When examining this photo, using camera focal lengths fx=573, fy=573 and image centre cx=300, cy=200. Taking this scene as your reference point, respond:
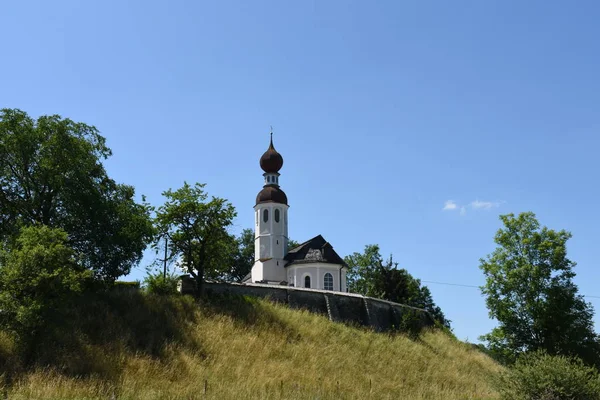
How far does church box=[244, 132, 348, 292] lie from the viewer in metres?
46.5

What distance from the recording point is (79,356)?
19297 millimetres

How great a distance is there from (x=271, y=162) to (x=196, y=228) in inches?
881

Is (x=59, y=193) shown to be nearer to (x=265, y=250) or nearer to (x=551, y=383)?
(x=551, y=383)

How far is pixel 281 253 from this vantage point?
49.2 meters

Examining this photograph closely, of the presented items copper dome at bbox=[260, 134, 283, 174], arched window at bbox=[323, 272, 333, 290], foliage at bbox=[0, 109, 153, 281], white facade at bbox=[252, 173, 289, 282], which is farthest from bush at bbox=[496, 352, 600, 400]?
copper dome at bbox=[260, 134, 283, 174]

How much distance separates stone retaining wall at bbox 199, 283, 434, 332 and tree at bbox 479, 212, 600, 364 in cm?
557

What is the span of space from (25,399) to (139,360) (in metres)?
5.62

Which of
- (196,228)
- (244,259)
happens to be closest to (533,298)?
(196,228)

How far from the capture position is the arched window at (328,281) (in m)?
46.1

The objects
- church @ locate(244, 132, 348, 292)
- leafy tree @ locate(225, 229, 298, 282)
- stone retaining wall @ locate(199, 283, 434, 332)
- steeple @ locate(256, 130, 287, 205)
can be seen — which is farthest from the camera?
leafy tree @ locate(225, 229, 298, 282)

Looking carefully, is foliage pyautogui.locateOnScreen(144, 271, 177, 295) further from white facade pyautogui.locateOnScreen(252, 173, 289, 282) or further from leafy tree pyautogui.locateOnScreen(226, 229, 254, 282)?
leafy tree pyautogui.locateOnScreen(226, 229, 254, 282)

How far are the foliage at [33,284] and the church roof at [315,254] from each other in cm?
2711

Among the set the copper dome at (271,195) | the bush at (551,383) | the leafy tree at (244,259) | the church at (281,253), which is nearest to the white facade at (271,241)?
the church at (281,253)

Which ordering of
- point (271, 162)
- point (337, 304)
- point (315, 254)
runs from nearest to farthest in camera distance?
1. point (337, 304)
2. point (315, 254)
3. point (271, 162)
